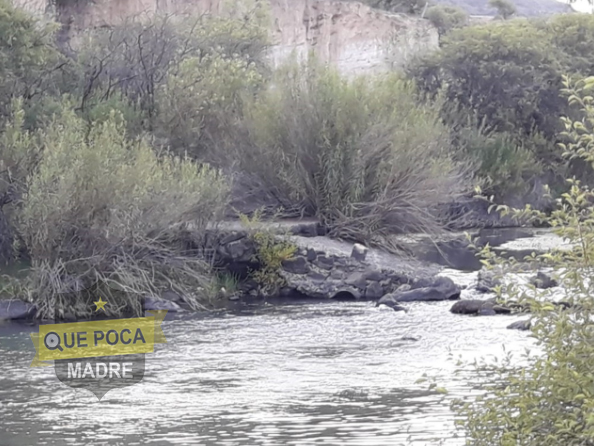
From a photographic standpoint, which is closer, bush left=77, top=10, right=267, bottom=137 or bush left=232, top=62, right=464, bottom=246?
bush left=232, top=62, right=464, bottom=246

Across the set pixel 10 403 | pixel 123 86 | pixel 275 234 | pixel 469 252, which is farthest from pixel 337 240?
pixel 10 403

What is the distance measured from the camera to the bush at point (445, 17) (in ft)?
205

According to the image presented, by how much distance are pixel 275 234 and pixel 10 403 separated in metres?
10.5

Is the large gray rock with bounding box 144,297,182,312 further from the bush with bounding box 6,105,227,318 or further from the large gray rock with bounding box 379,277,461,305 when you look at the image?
the large gray rock with bounding box 379,277,461,305

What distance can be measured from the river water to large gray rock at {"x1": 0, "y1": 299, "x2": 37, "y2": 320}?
61cm

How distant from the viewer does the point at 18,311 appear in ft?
59.5

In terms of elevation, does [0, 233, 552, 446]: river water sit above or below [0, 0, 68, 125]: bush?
below

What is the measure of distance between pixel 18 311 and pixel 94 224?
196 centimetres

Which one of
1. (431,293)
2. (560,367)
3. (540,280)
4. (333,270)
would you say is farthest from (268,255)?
(560,367)

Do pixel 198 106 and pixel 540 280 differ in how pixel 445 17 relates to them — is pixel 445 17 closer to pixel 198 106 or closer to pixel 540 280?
pixel 198 106

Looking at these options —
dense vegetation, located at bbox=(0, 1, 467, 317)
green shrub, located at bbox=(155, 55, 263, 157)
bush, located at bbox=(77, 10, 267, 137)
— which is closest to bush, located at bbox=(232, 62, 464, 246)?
dense vegetation, located at bbox=(0, 1, 467, 317)

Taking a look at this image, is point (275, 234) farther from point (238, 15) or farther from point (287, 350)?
point (238, 15)

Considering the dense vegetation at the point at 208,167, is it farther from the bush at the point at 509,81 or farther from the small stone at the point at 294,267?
the bush at the point at 509,81

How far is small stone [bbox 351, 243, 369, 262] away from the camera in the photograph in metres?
22.4
